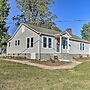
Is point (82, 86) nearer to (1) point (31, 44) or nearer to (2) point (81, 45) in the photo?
(1) point (31, 44)

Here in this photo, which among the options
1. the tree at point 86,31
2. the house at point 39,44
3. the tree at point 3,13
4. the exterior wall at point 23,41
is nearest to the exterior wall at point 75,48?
the house at point 39,44

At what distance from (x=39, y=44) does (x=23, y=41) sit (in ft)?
12.4

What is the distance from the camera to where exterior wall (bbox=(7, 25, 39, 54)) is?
33.3 metres

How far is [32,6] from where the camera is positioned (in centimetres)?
5831

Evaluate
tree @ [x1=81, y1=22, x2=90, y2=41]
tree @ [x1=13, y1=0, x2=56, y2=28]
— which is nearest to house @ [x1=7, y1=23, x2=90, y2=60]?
tree @ [x1=13, y1=0, x2=56, y2=28]

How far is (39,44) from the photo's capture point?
32781 mm

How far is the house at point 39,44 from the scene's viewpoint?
1307 inches

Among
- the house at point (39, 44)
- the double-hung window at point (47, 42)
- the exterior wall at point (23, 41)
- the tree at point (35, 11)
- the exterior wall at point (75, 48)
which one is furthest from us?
the tree at point (35, 11)

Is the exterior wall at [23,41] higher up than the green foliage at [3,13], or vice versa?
the green foliage at [3,13]

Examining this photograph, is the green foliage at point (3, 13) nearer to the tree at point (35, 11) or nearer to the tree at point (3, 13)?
the tree at point (3, 13)

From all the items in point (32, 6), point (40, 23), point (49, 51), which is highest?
point (32, 6)

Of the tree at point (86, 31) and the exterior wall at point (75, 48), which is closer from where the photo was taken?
the exterior wall at point (75, 48)

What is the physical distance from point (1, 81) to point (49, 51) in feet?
71.7

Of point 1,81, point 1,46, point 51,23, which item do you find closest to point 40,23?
point 51,23
